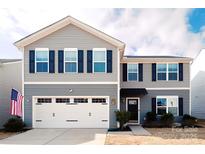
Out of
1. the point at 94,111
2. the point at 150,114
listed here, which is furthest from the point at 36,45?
the point at 150,114

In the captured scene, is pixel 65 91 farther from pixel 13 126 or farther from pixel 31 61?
pixel 13 126

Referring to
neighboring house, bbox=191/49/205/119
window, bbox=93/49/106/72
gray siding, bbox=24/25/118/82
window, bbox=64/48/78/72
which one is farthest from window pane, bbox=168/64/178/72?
window, bbox=64/48/78/72

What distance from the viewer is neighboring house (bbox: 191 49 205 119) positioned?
31.2 meters

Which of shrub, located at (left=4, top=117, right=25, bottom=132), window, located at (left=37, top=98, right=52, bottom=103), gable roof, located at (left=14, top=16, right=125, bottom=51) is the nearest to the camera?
shrub, located at (left=4, top=117, right=25, bottom=132)

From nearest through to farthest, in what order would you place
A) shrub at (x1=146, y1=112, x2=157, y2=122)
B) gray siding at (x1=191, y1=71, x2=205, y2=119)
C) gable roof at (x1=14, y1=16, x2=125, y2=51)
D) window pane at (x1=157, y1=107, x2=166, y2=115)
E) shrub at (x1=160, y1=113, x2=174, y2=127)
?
gable roof at (x1=14, y1=16, x2=125, y2=51) < shrub at (x1=160, y1=113, x2=174, y2=127) < shrub at (x1=146, y1=112, x2=157, y2=122) < window pane at (x1=157, y1=107, x2=166, y2=115) < gray siding at (x1=191, y1=71, x2=205, y2=119)

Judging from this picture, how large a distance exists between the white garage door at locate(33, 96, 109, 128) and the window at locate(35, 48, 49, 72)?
6.57 feet

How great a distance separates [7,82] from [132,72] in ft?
30.3

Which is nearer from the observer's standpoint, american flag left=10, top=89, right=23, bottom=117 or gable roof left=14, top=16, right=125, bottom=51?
american flag left=10, top=89, right=23, bottom=117

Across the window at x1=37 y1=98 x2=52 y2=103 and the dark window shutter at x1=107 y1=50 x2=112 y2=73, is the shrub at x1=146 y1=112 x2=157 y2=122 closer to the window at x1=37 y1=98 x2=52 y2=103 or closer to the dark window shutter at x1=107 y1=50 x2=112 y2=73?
the dark window shutter at x1=107 y1=50 x2=112 y2=73

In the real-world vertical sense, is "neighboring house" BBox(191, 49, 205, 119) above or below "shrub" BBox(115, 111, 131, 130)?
above

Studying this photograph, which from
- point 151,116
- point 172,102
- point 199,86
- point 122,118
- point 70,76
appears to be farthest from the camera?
point 199,86

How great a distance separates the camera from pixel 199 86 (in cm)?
3195

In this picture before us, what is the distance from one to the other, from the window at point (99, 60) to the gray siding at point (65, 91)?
3.86ft

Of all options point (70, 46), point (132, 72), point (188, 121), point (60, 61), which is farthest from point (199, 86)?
point (60, 61)
